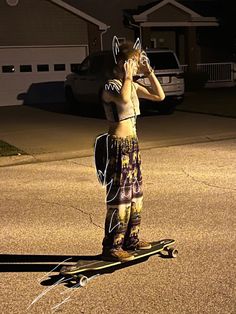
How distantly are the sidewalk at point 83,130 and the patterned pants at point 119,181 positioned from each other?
19.0 feet

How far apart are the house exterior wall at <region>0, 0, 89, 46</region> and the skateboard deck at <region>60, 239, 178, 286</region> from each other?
59.4 feet

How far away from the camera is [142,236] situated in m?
A: 5.70

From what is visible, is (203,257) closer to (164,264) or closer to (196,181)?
(164,264)

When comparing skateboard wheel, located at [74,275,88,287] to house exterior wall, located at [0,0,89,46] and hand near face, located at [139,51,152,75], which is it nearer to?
hand near face, located at [139,51,152,75]

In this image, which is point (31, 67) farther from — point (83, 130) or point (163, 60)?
point (83, 130)

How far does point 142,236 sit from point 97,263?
43.8 inches

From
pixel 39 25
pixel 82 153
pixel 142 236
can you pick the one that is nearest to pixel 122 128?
pixel 142 236

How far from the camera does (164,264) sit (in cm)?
493

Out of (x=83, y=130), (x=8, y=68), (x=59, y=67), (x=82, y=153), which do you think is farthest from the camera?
(x=59, y=67)

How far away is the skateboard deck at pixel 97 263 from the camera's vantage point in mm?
4523

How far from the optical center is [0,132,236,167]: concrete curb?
1031 centimetres

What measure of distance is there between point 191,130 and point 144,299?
910 centimetres

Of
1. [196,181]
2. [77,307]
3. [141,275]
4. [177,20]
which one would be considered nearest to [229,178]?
[196,181]

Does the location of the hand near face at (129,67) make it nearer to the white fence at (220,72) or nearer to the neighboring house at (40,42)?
the neighboring house at (40,42)
